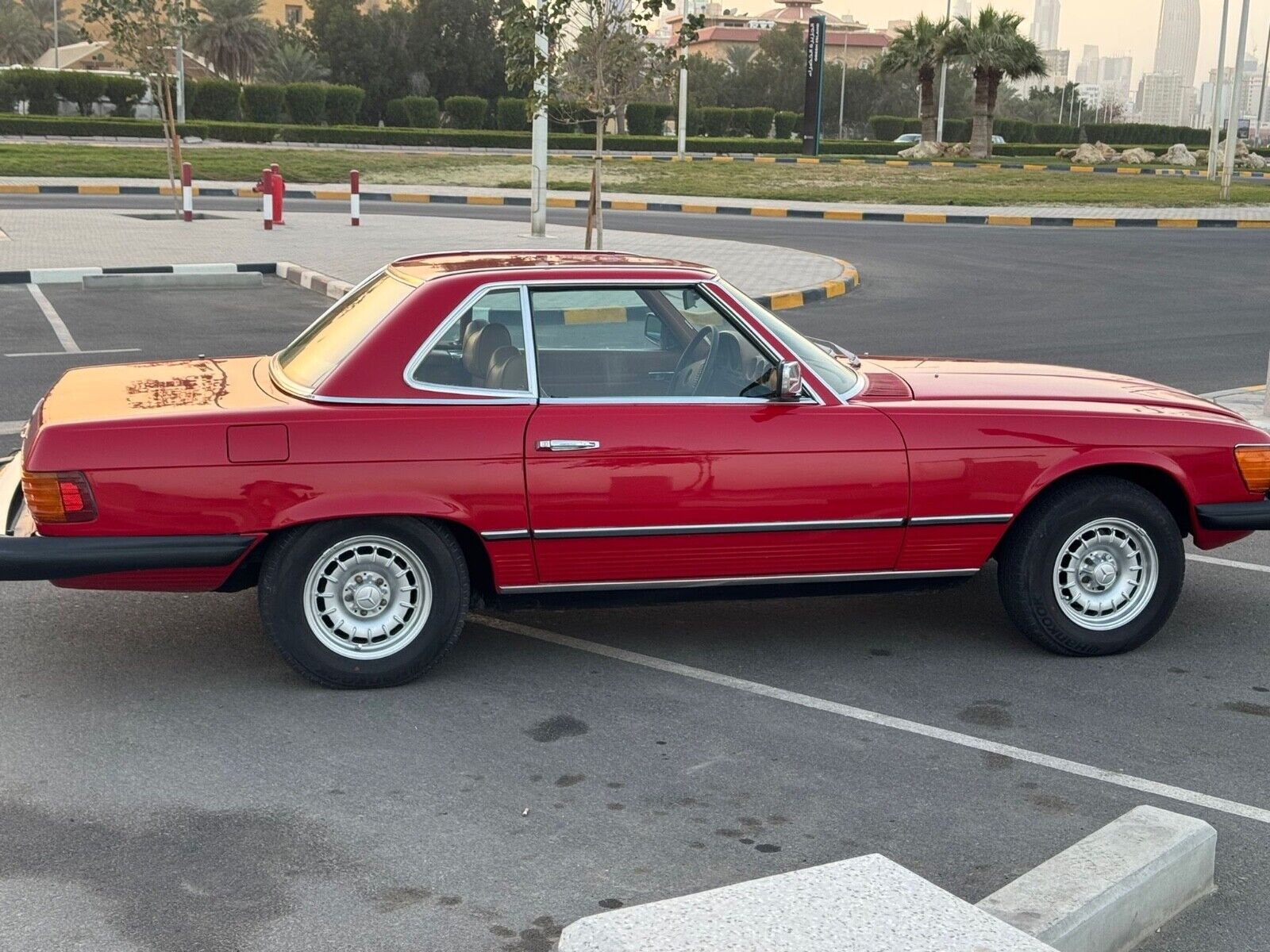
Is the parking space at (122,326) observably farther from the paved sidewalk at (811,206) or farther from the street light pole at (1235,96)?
the street light pole at (1235,96)

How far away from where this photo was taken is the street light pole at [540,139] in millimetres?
16016

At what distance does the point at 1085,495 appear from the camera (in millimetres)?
5164

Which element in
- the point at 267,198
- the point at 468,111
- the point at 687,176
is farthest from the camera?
the point at 468,111

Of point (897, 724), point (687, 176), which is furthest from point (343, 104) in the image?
point (897, 724)

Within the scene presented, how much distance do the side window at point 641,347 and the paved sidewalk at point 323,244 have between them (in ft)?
33.5

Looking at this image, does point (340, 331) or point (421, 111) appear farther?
point (421, 111)

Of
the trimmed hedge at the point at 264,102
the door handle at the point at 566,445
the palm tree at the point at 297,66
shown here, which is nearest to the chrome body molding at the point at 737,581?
the door handle at the point at 566,445

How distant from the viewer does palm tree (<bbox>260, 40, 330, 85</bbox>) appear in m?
70.8

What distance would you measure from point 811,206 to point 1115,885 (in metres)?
29.1

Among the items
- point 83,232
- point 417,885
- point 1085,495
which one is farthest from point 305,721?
point 83,232

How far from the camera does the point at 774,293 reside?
15508 mm

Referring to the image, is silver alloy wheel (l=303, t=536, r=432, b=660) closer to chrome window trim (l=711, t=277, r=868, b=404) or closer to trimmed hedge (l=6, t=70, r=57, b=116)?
chrome window trim (l=711, t=277, r=868, b=404)

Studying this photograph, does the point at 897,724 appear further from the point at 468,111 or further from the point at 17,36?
the point at 17,36

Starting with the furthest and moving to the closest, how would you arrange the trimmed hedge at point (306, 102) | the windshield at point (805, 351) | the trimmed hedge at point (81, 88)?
the trimmed hedge at point (306, 102) < the trimmed hedge at point (81, 88) < the windshield at point (805, 351)
